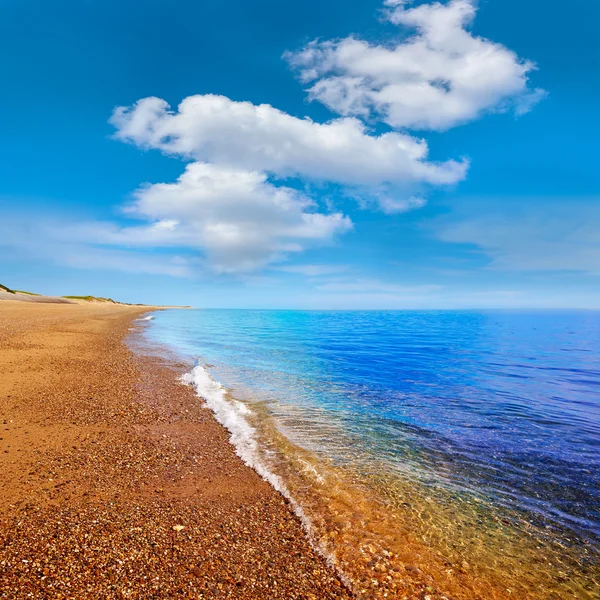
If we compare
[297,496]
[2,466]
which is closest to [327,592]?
[297,496]

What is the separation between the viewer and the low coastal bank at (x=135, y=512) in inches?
195

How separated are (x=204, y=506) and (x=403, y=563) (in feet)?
12.2

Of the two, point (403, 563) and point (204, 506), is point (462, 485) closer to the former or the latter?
point (403, 563)

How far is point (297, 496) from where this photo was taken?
7770 mm

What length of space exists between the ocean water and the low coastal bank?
2.70ft

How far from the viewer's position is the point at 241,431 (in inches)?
460

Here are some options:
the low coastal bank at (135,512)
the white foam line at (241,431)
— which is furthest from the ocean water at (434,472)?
the low coastal bank at (135,512)

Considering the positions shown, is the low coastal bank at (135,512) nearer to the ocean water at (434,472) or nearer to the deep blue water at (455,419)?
the ocean water at (434,472)

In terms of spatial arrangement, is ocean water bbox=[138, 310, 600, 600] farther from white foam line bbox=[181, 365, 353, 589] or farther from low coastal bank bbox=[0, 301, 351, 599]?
low coastal bank bbox=[0, 301, 351, 599]

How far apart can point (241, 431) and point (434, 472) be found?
5.81 metres

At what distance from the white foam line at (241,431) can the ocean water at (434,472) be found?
0.06 m

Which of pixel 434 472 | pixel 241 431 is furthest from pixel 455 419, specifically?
pixel 241 431

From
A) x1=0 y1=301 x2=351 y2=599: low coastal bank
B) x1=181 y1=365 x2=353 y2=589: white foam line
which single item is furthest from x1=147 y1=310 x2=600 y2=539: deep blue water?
x1=0 y1=301 x2=351 y2=599: low coastal bank

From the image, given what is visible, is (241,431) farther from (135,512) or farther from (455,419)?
(455,419)
